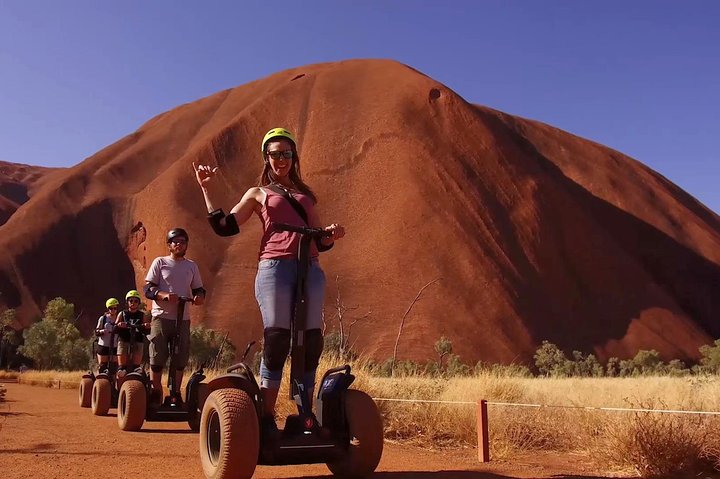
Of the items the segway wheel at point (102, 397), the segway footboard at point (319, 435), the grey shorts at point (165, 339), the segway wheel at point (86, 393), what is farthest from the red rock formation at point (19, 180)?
the segway footboard at point (319, 435)

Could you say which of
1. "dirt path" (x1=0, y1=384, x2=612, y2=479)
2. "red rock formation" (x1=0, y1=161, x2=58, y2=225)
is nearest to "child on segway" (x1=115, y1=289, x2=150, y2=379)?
"dirt path" (x1=0, y1=384, x2=612, y2=479)

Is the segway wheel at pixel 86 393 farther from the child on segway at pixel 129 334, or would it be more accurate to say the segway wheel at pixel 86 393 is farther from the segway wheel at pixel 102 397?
the child on segway at pixel 129 334

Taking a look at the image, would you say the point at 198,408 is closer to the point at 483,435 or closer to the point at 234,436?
the point at 483,435

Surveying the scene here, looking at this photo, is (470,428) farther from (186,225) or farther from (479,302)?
(186,225)

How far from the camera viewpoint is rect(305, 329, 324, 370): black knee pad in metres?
4.27

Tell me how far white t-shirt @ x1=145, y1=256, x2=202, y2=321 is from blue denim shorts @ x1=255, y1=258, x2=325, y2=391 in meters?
3.94

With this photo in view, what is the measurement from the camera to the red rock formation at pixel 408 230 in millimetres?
50438

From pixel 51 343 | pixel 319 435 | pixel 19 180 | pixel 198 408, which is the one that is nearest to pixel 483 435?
pixel 319 435

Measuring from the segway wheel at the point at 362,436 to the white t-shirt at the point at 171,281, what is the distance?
418cm

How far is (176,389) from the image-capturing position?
8258mm

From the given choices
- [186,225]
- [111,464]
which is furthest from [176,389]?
[186,225]

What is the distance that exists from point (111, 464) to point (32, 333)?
46.1 metres

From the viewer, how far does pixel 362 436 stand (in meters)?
4.24

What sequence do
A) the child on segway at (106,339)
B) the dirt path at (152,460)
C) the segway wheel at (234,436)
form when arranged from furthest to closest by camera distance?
1. the child on segway at (106,339)
2. the dirt path at (152,460)
3. the segway wheel at (234,436)
